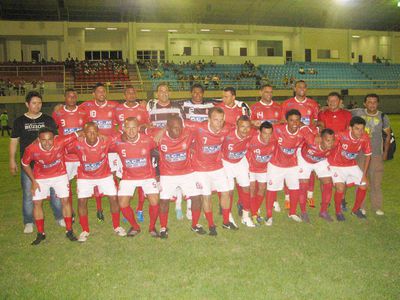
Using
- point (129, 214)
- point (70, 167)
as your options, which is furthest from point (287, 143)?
point (70, 167)

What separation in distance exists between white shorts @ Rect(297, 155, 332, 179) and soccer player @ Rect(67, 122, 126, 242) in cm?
347

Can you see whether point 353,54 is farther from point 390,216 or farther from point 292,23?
point 390,216

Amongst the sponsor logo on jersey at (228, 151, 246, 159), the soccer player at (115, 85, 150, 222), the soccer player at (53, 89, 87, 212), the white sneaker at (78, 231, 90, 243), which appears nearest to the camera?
the white sneaker at (78, 231, 90, 243)

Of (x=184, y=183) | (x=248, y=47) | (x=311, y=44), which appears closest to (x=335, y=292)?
(x=184, y=183)

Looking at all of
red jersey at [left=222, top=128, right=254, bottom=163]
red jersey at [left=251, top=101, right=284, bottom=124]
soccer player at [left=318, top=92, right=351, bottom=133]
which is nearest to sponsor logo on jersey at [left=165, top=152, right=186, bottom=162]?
red jersey at [left=222, top=128, right=254, bottom=163]

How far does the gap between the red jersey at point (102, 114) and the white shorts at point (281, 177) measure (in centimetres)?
332

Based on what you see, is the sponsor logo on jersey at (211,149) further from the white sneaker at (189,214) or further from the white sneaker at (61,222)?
the white sneaker at (61,222)

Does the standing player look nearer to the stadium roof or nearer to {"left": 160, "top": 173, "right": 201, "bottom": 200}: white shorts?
{"left": 160, "top": 173, "right": 201, "bottom": 200}: white shorts

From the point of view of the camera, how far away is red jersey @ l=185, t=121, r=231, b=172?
6.43m

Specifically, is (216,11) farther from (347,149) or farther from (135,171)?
(135,171)

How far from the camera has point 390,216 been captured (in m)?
7.11

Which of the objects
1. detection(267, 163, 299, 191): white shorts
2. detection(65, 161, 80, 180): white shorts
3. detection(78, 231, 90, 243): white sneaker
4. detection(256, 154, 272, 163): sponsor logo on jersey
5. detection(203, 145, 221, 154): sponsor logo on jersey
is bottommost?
detection(78, 231, 90, 243): white sneaker

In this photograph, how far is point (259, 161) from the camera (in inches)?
277

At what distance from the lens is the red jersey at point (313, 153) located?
702cm
